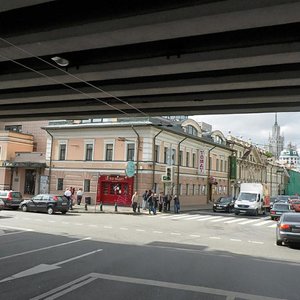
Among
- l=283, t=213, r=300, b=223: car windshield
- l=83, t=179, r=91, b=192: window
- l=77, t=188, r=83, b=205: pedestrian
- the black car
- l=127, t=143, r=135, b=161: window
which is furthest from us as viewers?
l=83, t=179, r=91, b=192: window

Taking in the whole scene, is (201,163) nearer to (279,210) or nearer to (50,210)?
(279,210)

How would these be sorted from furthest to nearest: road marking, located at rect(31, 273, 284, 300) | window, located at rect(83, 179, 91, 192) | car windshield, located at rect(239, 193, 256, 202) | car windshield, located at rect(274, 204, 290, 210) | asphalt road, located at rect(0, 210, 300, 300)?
window, located at rect(83, 179, 91, 192)
car windshield, located at rect(239, 193, 256, 202)
car windshield, located at rect(274, 204, 290, 210)
asphalt road, located at rect(0, 210, 300, 300)
road marking, located at rect(31, 273, 284, 300)

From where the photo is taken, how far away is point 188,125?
50250mm

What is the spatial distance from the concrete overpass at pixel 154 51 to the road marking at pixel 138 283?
→ 4.96 metres

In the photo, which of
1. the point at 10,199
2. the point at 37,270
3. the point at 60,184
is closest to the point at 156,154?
the point at 60,184

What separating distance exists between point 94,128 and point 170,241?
1071 inches

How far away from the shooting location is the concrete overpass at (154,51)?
7406 mm

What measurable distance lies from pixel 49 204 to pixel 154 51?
23.4m

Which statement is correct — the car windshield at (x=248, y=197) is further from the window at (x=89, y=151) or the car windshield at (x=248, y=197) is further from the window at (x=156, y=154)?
the window at (x=89, y=151)

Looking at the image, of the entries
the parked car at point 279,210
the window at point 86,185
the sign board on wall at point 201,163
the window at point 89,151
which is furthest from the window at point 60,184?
the parked car at point 279,210

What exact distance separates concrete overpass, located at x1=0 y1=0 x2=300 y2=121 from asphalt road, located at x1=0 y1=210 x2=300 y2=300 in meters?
4.95

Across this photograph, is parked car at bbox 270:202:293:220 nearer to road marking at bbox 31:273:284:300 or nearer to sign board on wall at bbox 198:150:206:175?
sign board on wall at bbox 198:150:206:175

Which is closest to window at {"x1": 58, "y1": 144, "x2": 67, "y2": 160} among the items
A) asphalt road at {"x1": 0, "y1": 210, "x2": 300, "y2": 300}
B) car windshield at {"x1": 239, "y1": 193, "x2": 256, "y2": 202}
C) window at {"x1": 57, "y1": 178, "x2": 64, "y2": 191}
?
window at {"x1": 57, "y1": 178, "x2": 64, "y2": 191}

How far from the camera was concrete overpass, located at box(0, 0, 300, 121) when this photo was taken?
24.3 ft
